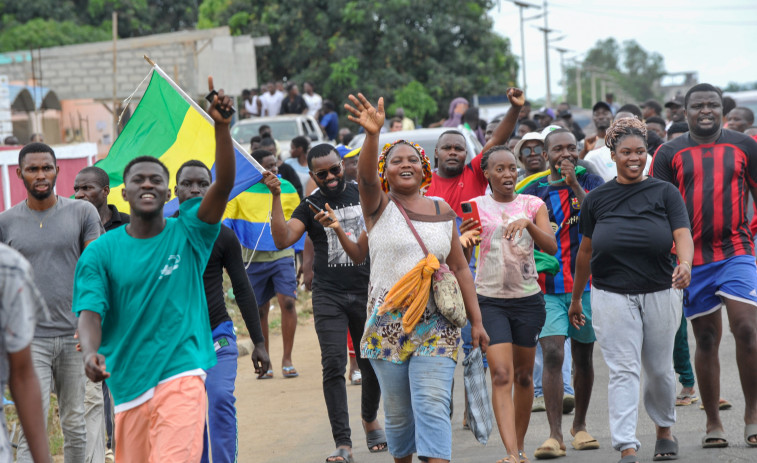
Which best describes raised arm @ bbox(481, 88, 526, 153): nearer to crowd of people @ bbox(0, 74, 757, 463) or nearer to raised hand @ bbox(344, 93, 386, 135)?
crowd of people @ bbox(0, 74, 757, 463)

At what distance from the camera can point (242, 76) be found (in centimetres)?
3297

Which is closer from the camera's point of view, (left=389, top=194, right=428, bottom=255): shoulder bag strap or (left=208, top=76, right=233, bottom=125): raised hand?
(left=208, top=76, right=233, bottom=125): raised hand

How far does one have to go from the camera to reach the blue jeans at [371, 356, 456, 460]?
5477 mm

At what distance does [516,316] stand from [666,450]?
1213 millimetres

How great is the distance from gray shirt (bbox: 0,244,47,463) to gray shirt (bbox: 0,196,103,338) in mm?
3090

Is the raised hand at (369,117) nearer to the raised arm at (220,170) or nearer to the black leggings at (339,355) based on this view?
the raised arm at (220,170)

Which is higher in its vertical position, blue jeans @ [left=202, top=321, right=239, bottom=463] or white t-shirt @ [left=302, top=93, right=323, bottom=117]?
white t-shirt @ [left=302, top=93, right=323, bottom=117]

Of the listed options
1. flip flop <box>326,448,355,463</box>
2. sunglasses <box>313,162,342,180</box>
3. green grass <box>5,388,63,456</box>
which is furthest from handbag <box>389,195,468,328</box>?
green grass <box>5,388,63,456</box>

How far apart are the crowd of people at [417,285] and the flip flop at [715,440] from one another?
0.02 m

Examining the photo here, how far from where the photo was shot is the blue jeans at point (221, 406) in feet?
19.0

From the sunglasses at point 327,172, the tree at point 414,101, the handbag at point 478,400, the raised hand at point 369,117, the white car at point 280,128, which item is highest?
the tree at point 414,101

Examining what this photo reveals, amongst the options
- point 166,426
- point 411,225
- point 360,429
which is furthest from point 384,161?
point 360,429

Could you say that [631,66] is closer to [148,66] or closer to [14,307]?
[148,66]

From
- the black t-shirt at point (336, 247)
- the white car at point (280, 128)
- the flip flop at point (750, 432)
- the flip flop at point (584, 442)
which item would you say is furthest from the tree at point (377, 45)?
the flip flop at point (750, 432)
